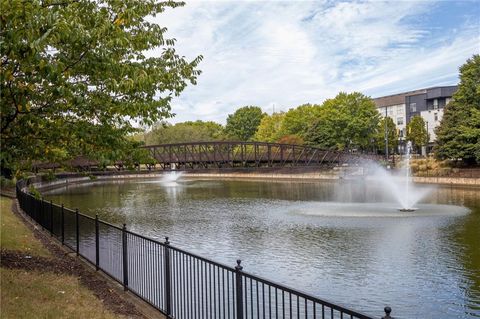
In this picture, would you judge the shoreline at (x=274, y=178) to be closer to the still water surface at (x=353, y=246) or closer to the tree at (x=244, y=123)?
the still water surface at (x=353, y=246)

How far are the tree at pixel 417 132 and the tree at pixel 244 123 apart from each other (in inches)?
2993

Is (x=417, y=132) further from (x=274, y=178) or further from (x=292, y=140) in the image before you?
(x=274, y=178)

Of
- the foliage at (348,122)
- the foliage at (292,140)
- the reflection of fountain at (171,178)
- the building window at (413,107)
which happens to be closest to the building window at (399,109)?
the building window at (413,107)

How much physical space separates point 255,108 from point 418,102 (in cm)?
7314

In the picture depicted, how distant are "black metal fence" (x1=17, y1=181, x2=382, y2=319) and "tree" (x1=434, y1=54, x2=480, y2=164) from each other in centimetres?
5500

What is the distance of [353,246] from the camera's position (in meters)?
20.8

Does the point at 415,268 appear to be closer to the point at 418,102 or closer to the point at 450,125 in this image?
the point at 450,125

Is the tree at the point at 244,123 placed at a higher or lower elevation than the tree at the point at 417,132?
higher

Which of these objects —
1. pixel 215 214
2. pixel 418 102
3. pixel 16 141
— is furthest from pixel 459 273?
pixel 418 102

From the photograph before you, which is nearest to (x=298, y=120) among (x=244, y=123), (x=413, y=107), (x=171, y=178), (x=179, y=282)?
(x=413, y=107)

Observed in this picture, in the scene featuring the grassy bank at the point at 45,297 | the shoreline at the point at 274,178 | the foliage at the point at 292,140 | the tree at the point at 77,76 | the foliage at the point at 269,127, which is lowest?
the shoreline at the point at 274,178

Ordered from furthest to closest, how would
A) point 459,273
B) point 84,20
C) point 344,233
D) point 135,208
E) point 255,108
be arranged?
point 255,108 < point 135,208 < point 344,233 < point 459,273 < point 84,20

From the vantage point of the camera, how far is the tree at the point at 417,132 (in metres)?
103

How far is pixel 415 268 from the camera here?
661 inches
